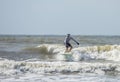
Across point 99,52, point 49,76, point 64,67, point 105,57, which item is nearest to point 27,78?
point 49,76

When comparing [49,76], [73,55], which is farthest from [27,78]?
[73,55]

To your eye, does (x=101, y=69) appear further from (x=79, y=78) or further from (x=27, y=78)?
(x=27, y=78)

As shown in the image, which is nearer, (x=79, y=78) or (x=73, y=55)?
(x=79, y=78)

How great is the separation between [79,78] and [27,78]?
2203 millimetres

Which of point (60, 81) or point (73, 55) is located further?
point (73, 55)

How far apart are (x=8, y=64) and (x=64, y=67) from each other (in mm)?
2976

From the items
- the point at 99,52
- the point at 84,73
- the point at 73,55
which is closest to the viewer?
the point at 84,73

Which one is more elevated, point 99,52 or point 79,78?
point 99,52

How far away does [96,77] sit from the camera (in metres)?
15.6

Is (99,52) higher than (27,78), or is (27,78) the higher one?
(99,52)

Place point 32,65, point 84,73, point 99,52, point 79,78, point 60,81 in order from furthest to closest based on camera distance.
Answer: point 99,52
point 32,65
point 84,73
point 79,78
point 60,81

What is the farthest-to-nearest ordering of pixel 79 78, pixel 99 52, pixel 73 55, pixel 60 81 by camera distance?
pixel 99 52, pixel 73 55, pixel 79 78, pixel 60 81

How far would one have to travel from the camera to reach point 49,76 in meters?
16.0

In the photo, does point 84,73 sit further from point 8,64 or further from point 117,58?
point 117,58
